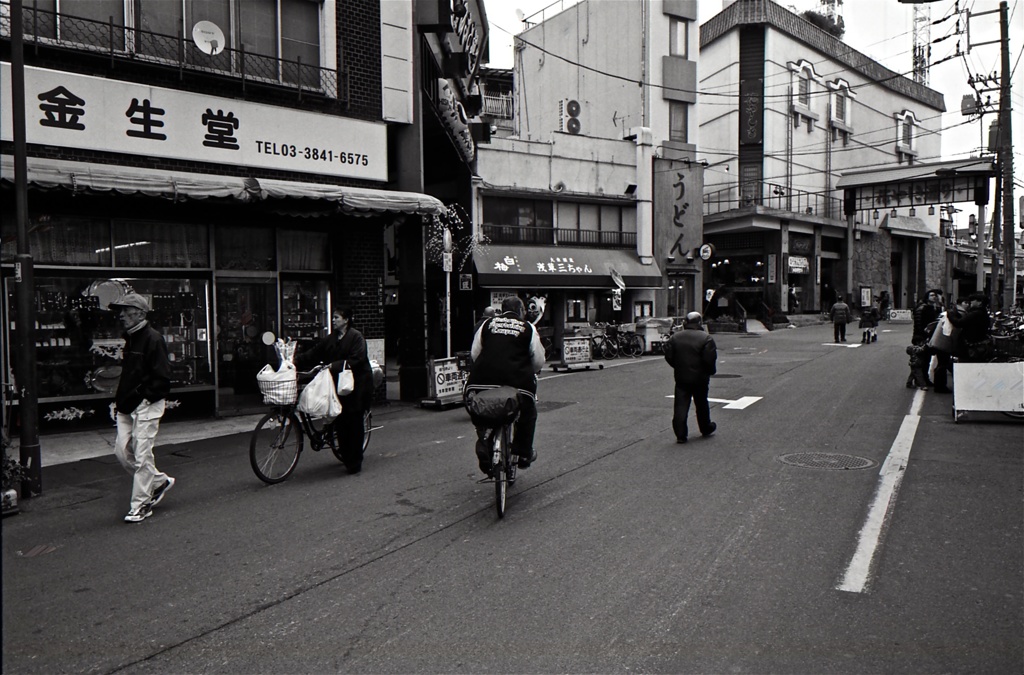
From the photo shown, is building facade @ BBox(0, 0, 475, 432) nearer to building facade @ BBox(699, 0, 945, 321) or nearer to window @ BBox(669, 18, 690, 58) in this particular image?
window @ BBox(669, 18, 690, 58)

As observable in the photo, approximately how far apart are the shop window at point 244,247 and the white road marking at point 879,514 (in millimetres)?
10153

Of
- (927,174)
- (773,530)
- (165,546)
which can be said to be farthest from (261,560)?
(927,174)

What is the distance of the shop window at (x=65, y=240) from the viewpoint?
1054 cm

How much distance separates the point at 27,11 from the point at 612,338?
699 inches

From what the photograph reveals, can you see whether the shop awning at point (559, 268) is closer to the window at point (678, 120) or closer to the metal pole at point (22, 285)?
the window at point (678, 120)

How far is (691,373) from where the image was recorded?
937 centimetres

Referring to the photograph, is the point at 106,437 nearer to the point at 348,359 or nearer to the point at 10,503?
the point at 10,503

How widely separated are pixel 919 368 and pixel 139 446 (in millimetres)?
13701

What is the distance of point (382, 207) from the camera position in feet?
39.5

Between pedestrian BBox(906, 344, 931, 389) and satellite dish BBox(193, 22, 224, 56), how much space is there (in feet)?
45.0

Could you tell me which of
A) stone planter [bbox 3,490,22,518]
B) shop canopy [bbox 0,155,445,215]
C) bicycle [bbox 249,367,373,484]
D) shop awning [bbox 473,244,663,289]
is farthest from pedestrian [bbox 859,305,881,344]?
stone planter [bbox 3,490,22,518]

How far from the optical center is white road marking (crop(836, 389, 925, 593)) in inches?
183

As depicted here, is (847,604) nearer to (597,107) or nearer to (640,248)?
(640,248)

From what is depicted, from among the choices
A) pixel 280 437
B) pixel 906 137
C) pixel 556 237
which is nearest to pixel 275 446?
pixel 280 437
